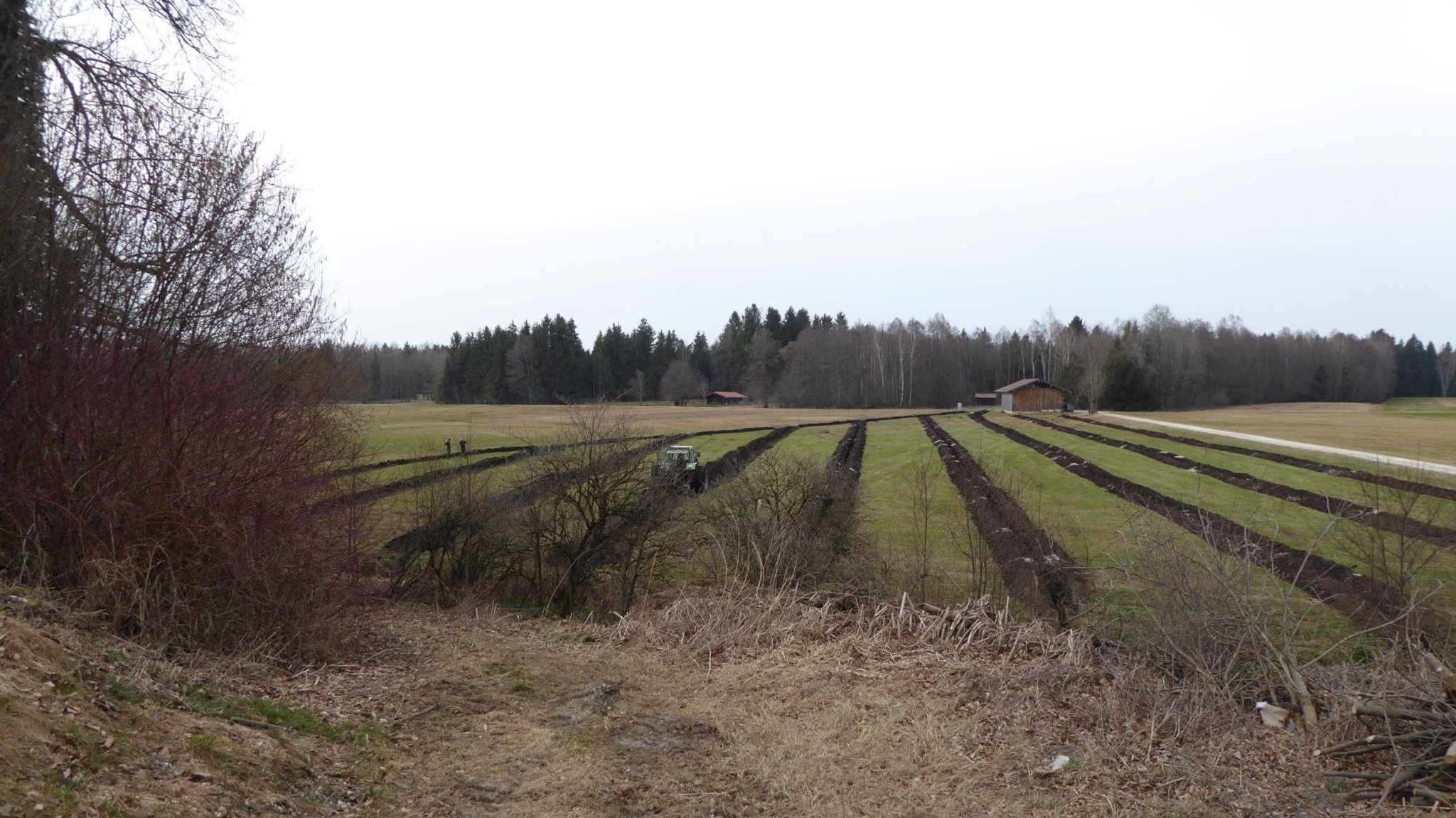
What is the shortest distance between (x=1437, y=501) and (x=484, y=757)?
25.5 meters

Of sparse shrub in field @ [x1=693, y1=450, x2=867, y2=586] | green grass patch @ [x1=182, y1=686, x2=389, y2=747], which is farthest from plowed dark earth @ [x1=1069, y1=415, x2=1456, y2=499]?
green grass patch @ [x1=182, y1=686, x2=389, y2=747]

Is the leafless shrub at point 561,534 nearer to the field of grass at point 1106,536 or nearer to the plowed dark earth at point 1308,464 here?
the field of grass at point 1106,536

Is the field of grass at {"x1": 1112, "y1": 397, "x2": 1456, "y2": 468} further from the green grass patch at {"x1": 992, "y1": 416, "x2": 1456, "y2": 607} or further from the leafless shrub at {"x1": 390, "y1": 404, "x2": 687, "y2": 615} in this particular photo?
the leafless shrub at {"x1": 390, "y1": 404, "x2": 687, "y2": 615}

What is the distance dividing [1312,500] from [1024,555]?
12.7 m

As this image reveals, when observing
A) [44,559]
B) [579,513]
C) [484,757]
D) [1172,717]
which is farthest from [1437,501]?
[44,559]

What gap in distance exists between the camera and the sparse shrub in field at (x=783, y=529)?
47.5 feet

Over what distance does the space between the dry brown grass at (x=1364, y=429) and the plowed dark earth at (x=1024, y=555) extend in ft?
47.2

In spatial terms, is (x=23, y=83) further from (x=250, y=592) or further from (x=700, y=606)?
(x=700, y=606)

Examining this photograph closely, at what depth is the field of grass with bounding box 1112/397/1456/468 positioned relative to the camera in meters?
39.3

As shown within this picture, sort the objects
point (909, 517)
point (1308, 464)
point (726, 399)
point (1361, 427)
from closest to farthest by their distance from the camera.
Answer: point (909, 517) → point (1308, 464) → point (1361, 427) → point (726, 399)

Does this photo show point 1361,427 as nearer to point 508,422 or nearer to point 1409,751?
point 508,422

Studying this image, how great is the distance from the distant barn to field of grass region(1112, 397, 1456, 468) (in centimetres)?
5757

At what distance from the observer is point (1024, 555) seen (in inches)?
770

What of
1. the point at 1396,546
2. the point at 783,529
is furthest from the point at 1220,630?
the point at 1396,546
